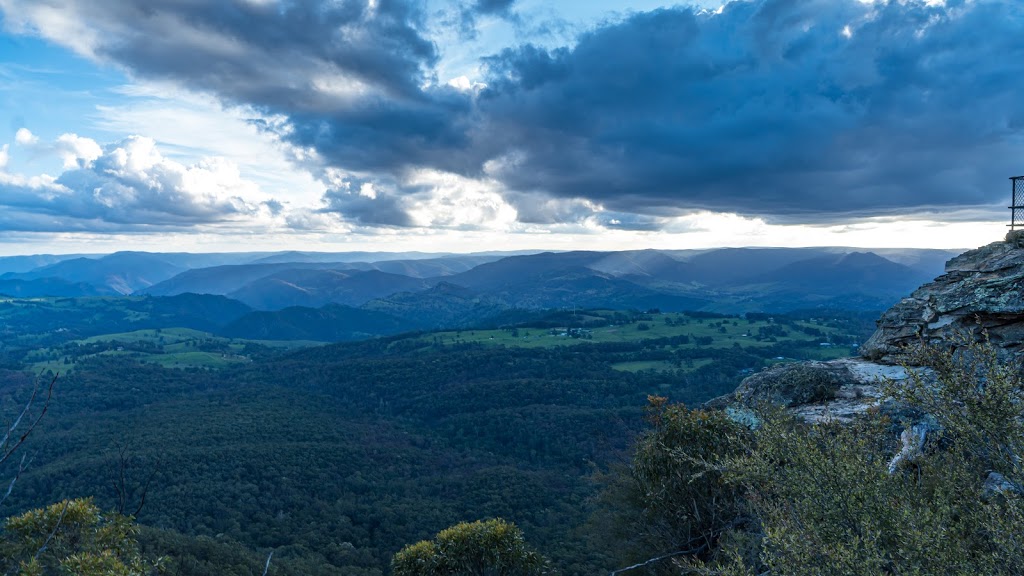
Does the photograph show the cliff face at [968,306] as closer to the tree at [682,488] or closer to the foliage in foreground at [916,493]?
the tree at [682,488]

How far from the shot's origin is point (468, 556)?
24.0 meters

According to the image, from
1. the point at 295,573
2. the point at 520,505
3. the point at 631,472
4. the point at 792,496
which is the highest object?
the point at 792,496

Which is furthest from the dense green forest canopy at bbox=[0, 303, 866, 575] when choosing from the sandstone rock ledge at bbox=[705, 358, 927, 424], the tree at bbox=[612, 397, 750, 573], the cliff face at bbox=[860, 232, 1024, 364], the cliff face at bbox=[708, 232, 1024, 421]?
the cliff face at bbox=[860, 232, 1024, 364]

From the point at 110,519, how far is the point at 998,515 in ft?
62.1

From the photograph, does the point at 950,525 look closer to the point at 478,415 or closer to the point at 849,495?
the point at 849,495

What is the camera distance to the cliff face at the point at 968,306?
55.0ft

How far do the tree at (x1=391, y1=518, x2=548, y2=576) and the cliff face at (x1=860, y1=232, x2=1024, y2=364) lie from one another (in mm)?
17895

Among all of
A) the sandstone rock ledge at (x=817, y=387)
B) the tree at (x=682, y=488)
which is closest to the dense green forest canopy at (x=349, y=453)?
the tree at (x=682, y=488)

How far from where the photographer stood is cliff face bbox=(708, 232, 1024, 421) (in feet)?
55.8

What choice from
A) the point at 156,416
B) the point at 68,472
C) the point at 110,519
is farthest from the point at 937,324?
the point at 156,416

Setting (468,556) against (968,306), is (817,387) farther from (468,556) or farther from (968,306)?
(468,556)

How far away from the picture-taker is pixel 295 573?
45.4 m

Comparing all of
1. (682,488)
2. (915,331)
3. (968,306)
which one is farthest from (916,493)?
(968,306)

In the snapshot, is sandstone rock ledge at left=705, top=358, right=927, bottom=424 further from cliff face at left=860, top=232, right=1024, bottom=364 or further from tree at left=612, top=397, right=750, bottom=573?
tree at left=612, top=397, right=750, bottom=573
